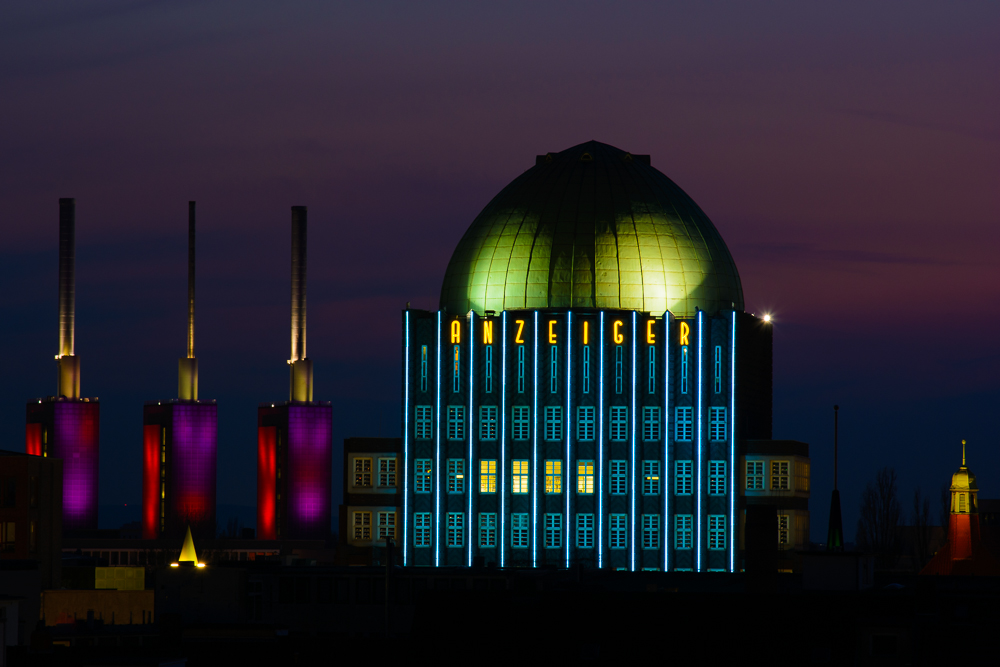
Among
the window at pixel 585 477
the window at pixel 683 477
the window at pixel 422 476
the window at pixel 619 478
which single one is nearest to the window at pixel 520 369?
the window at pixel 585 477

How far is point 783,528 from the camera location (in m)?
143

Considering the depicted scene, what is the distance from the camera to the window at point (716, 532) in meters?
143

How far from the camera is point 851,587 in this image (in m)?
99.1

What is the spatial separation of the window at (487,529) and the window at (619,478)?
853 cm

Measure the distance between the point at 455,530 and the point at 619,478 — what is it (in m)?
12.0

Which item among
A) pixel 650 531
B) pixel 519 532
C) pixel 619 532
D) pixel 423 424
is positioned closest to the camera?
pixel 650 531

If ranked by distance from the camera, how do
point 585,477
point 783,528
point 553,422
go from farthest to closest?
point 553,422, point 585,477, point 783,528

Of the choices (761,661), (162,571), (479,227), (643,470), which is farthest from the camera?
(479,227)

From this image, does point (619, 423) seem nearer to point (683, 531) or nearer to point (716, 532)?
point (683, 531)

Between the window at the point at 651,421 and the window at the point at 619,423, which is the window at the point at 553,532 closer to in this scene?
the window at the point at 619,423

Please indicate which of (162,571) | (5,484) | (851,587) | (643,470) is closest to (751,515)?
(851,587)

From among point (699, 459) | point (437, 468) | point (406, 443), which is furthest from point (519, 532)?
point (699, 459)

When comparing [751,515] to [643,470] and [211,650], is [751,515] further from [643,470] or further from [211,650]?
[643,470]

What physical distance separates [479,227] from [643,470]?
2273cm
